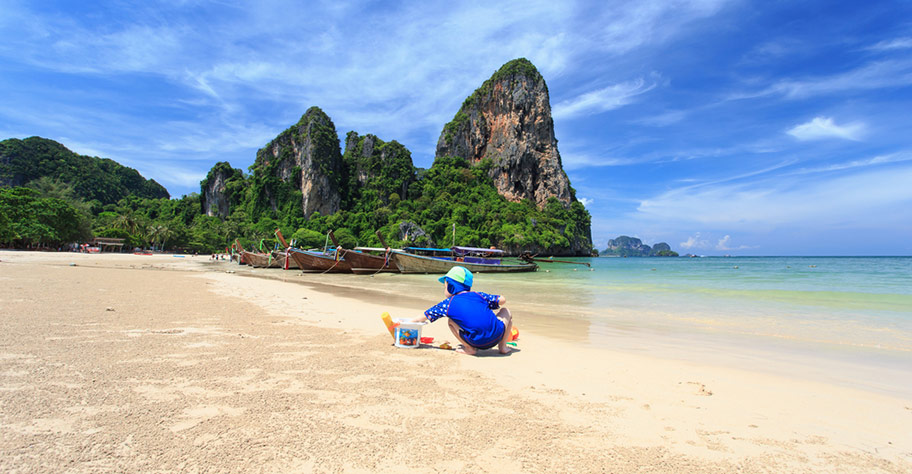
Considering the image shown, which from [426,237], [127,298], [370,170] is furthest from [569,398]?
[370,170]

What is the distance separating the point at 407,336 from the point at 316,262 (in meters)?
22.5

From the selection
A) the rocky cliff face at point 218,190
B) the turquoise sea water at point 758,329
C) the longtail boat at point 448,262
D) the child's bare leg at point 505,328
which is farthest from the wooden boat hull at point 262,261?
the rocky cliff face at point 218,190

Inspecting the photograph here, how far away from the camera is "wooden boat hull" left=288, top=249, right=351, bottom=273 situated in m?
25.4

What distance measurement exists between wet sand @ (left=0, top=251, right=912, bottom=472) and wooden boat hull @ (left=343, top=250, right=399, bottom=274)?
2101 centimetres

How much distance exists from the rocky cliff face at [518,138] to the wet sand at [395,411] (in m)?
95.9

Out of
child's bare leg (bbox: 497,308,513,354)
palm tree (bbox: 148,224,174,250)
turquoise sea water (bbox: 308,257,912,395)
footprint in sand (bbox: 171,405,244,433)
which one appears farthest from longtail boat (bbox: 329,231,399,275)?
palm tree (bbox: 148,224,174,250)

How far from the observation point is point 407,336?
477cm

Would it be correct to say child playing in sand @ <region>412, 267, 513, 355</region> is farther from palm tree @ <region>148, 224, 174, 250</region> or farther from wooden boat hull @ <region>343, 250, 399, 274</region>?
palm tree @ <region>148, 224, 174, 250</region>

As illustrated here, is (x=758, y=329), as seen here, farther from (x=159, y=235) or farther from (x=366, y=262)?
(x=159, y=235)

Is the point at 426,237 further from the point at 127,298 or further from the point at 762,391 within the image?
the point at 762,391

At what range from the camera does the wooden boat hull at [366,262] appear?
25766 millimetres

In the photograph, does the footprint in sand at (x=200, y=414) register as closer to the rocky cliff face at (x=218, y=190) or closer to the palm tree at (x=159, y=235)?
the palm tree at (x=159, y=235)

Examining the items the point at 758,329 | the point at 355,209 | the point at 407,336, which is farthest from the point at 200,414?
the point at 355,209

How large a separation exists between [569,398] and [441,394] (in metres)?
1.02
